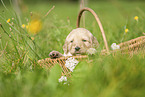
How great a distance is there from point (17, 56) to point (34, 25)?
1.54m

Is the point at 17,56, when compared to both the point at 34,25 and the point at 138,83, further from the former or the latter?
the point at 34,25

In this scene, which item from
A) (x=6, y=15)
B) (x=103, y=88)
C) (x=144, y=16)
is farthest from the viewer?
(x=144, y=16)

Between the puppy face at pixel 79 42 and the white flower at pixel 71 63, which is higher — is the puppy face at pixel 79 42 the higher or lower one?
the higher one

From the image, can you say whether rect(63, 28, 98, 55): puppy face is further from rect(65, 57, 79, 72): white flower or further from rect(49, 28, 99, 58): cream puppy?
A: rect(65, 57, 79, 72): white flower

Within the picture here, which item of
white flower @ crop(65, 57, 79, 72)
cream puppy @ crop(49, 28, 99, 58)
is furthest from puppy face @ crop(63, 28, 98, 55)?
white flower @ crop(65, 57, 79, 72)

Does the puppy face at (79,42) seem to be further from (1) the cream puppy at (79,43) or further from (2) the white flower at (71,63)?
(2) the white flower at (71,63)

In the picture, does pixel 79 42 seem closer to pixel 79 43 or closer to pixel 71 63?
pixel 79 43

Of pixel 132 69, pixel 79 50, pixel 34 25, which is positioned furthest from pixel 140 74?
pixel 34 25

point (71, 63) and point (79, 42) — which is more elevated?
point (79, 42)

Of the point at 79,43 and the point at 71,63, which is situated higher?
the point at 79,43

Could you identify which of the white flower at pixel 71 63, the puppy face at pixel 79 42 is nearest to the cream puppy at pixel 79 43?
the puppy face at pixel 79 42

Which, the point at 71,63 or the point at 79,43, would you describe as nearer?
the point at 71,63

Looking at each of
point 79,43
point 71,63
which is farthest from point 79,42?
point 71,63

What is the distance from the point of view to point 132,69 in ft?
3.21
